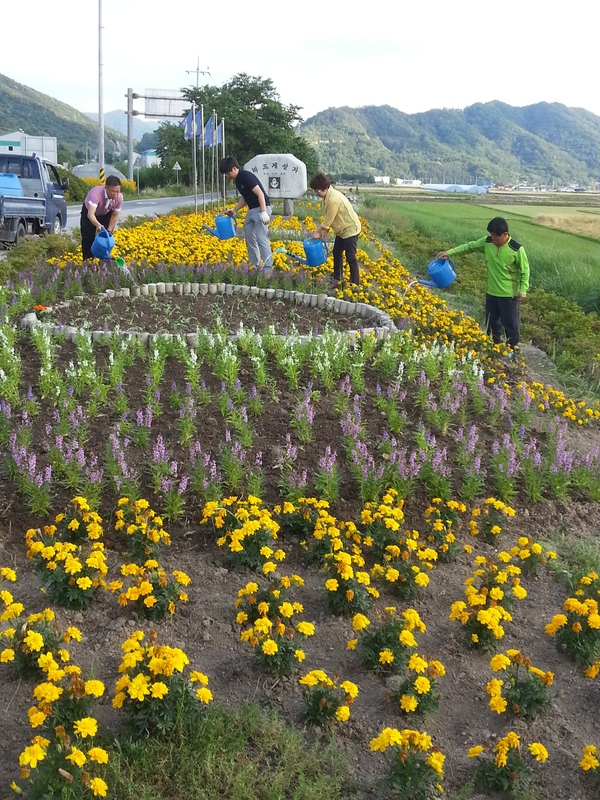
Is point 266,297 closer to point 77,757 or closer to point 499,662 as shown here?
point 499,662

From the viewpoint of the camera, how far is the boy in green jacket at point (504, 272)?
25.3ft

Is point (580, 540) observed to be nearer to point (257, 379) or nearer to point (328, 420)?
point (328, 420)

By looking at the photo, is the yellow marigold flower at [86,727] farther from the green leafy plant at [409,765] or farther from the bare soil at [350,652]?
the green leafy plant at [409,765]

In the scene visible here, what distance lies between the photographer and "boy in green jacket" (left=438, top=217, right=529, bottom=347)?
7.73 m

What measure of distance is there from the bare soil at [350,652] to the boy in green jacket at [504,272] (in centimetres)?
383

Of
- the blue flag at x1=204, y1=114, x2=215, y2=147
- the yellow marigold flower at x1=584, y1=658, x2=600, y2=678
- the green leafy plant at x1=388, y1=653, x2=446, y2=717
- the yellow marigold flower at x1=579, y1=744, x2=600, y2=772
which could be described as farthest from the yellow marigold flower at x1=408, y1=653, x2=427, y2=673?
the blue flag at x1=204, y1=114, x2=215, y2=147

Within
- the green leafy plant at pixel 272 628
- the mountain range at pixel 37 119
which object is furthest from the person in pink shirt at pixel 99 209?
the mountain range at pixel 37 119

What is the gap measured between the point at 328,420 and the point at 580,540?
201 cm

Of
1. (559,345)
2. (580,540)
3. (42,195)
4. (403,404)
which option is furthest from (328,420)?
(42,195)

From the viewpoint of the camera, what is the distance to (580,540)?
434 centimetres

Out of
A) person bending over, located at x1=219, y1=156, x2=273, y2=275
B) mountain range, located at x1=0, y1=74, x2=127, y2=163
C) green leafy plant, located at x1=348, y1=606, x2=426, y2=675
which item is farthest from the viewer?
mountain range, located at x1=0, y1=74, x2=127, y2=163

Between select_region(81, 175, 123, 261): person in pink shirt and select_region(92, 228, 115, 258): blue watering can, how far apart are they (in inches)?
5.0

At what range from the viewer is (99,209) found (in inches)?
368

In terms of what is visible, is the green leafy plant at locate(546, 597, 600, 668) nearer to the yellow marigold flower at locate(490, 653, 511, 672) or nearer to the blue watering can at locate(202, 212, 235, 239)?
the yellow marigold flower at locate(490, 653, 511, 672)
